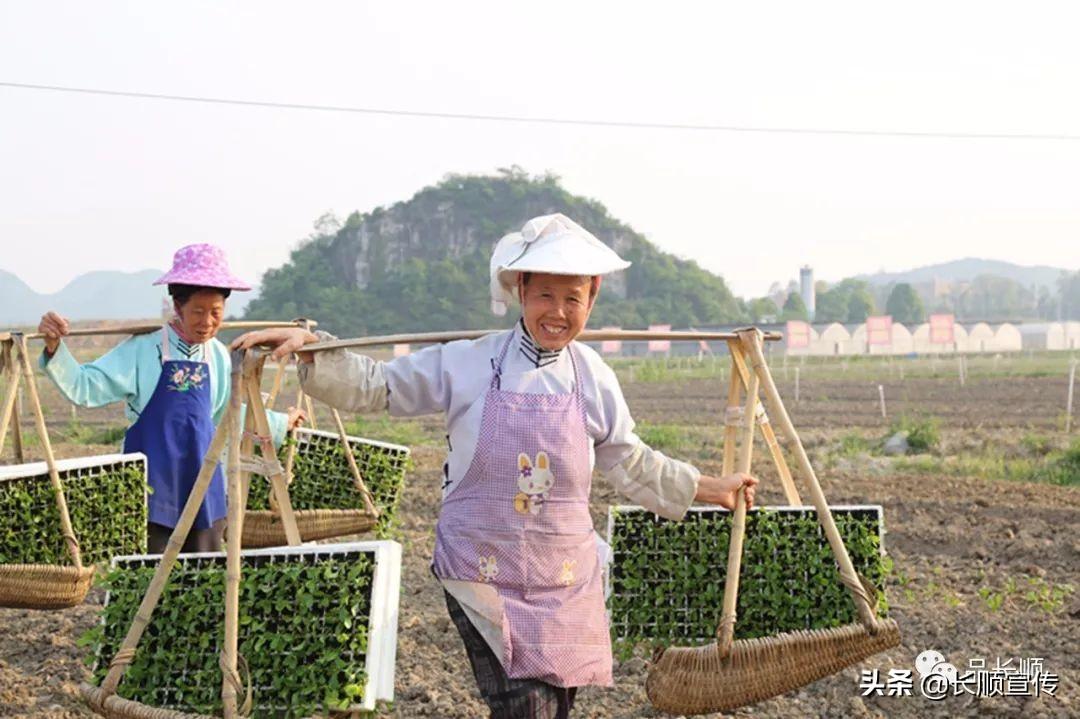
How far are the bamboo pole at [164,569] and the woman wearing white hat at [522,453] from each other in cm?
21

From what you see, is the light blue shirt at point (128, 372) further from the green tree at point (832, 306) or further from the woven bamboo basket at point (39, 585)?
the green tree at point (832, 306)

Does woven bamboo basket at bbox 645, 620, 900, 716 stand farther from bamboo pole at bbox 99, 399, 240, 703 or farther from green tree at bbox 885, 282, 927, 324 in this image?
green tree at bbox 885, 282, 927, 324

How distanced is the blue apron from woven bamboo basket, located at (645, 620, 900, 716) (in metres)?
1.73

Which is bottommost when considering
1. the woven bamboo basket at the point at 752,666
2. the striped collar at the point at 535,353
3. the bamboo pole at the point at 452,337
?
the woven bamboo basket at the point at 752,666

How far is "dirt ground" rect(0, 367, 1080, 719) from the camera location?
15.2 ft


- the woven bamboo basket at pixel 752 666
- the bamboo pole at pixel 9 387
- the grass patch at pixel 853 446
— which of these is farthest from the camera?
the grass patch at pixel 853 446

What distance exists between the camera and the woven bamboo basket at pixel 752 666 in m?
3.63

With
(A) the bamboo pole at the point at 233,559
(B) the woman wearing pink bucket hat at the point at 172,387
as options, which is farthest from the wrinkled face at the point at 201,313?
(A) the bamboo pole at the point at 233,559

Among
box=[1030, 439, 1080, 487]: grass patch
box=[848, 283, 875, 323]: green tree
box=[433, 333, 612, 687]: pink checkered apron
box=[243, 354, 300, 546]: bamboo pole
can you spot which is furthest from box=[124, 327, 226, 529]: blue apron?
box=[848, 283, 875, 323]: green tree

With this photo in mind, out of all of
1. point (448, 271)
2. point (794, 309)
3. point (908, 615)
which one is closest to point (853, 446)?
point (908, 615)

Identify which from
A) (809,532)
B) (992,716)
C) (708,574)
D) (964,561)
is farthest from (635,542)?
(964,561)

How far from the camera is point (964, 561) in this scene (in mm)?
7297

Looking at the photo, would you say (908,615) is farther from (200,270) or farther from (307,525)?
(200,270)

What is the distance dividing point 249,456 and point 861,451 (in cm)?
1124
